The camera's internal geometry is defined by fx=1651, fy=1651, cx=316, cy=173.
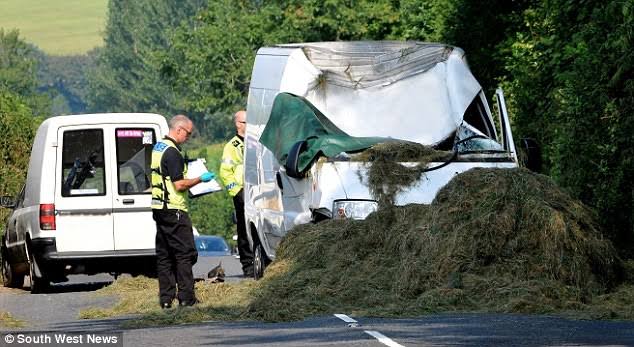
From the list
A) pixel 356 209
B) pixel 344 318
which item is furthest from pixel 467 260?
pixel 356 209

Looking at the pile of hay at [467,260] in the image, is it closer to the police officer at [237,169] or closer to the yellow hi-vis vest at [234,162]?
the police officer at [237,169]

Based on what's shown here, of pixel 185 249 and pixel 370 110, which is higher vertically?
pixel 370 110

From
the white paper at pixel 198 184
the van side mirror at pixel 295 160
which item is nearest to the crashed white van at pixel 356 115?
the van side mirror at pixel 295 160

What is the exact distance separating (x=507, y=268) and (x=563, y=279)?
0.51m

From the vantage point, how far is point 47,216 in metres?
21.3

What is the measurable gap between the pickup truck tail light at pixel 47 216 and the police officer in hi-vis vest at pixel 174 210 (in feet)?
18.4

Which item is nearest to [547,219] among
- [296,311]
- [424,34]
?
[296,311]

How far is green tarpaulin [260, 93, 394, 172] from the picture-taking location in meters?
17.9

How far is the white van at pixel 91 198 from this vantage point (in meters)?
21.4

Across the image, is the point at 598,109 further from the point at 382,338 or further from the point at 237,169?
the point at 382,338

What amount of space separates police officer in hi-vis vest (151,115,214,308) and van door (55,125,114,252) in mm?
5565

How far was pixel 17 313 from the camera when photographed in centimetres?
1762

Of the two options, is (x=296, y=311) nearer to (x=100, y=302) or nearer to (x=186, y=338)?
(x=186, y=338)

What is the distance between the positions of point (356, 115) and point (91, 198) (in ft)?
Answer: 14.0
